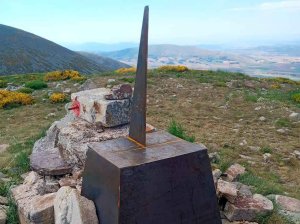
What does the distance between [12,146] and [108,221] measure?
17.7 feet

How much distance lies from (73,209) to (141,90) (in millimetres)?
1413

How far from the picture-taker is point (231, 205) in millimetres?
4793

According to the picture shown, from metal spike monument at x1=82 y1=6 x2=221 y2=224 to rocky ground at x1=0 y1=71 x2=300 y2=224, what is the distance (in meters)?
0.60

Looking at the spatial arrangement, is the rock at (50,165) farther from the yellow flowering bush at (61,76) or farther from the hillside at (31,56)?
the hillside at (31,56)

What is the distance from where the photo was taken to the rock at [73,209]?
3.76m

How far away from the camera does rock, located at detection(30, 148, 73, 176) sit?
17.1 ft

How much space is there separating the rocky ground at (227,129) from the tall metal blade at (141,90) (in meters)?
1.05

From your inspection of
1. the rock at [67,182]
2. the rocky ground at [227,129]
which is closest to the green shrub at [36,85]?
the rocky ground at [227,129]

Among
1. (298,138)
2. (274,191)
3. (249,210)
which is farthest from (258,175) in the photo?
(298,138)

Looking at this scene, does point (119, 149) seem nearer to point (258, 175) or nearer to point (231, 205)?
point (231, 205)

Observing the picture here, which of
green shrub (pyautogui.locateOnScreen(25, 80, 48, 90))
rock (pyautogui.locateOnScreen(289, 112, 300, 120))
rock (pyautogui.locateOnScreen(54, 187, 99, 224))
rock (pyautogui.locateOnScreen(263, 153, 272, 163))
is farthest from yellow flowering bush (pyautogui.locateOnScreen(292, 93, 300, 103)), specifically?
rock (pyautogui.locateOnScreen(54, 187, 99, 224))

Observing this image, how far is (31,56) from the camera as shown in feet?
163

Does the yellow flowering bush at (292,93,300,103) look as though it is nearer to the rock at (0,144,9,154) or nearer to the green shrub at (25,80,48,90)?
the rock at (0,144,9,154)

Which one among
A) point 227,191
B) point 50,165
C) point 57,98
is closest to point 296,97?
point 57,98
